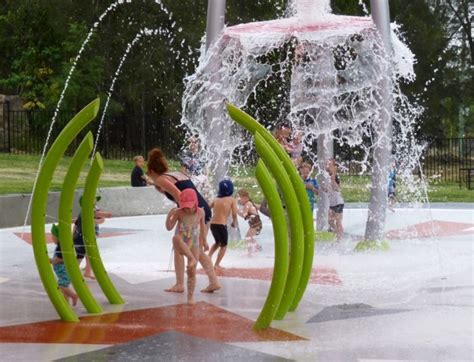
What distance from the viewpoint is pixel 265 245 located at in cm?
1370

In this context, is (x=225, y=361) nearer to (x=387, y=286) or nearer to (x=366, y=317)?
(x=366, y=317)

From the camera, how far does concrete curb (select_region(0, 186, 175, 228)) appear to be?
1619 cm

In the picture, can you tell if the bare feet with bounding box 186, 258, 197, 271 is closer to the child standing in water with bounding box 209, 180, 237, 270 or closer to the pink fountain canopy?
the child standing in water with bounding box 209, 180, 237, 270

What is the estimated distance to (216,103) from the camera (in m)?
12.9

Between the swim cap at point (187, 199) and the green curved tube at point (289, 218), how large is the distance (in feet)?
3.97

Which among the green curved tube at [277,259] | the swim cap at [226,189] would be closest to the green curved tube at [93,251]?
the green curved tube at [277,259]

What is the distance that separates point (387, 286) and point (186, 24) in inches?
1029

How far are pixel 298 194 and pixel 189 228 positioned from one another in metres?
1.07

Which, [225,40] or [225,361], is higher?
[225,40]

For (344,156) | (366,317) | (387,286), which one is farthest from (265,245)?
(344,156)

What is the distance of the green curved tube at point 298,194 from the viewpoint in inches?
301

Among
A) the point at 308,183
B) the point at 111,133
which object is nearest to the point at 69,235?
the point at 308,183

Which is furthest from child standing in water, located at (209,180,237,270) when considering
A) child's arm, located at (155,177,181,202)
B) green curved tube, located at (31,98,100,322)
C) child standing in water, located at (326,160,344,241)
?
child standing in water, located at (326,160,344,241)

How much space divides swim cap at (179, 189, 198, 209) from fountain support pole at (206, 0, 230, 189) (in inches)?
167
